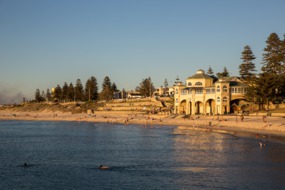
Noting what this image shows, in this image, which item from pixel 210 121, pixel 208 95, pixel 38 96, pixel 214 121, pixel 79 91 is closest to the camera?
pixel 214 121

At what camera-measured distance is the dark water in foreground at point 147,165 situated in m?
27.5

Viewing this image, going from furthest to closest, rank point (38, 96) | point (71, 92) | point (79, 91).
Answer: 1. point (38, 96)
2. point (71, 92)
3. point (79, 91)

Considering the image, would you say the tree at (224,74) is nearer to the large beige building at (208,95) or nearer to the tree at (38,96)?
the large beige building at (208,95)

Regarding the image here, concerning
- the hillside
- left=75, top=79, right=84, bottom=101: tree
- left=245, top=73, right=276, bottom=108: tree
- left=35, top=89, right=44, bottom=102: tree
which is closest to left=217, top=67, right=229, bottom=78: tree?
the hillside

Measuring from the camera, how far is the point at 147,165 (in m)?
34.1

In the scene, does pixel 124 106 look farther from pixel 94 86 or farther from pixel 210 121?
pixel 210 121

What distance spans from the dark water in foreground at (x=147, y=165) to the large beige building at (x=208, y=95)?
101ft

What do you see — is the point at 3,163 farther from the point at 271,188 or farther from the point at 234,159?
the point at 271,188

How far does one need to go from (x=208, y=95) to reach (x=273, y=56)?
15.4 m

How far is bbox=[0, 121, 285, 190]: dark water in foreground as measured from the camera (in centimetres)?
2750

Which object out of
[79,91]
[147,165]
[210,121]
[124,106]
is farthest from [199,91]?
[79,91]

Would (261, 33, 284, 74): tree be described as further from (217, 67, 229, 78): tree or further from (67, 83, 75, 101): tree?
(67, 83, 75, 101): tree

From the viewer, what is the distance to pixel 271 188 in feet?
83.1

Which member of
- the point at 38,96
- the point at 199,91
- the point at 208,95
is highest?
the point at 38,96
